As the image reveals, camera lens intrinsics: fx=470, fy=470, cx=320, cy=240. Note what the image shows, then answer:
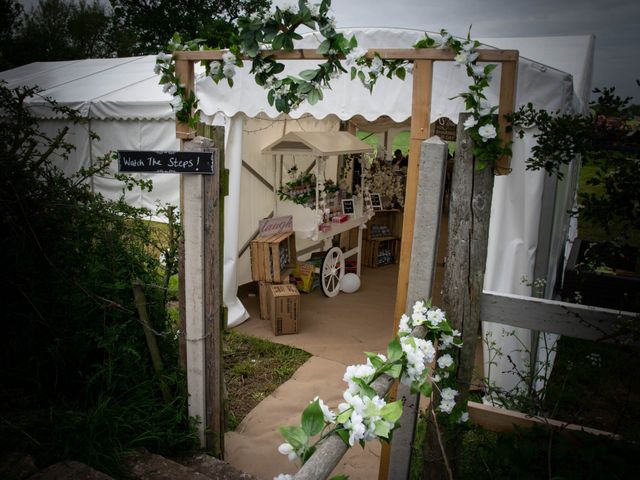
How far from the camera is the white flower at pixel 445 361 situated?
1.98m

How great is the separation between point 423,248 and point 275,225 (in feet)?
11.5

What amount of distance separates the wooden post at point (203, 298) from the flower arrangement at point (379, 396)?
1.03m

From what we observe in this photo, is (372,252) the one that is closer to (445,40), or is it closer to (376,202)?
(376,202)

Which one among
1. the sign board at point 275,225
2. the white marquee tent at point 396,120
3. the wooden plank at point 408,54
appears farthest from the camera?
the sign board at point 275,225

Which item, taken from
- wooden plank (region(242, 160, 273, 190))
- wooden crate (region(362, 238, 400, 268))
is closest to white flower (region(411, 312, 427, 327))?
wooden plank (region(242, 160, 273, 190))

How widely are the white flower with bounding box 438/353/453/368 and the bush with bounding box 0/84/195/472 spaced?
4.71 ft

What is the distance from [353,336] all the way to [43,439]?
9.94 feet

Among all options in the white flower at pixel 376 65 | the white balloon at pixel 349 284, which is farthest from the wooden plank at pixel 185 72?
the white balloon at pixel 349 284

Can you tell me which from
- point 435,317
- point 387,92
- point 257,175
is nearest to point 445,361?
point 435,317

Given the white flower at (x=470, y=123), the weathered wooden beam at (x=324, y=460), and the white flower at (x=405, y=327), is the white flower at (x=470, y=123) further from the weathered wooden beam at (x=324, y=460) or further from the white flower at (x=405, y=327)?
the weathered wooden beam at (x=324, y=460)

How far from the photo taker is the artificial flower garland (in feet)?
6.33

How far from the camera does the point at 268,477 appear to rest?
2.80 m

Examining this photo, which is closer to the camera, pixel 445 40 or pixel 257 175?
pixel 445 40

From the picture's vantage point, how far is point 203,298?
2.44 metres
